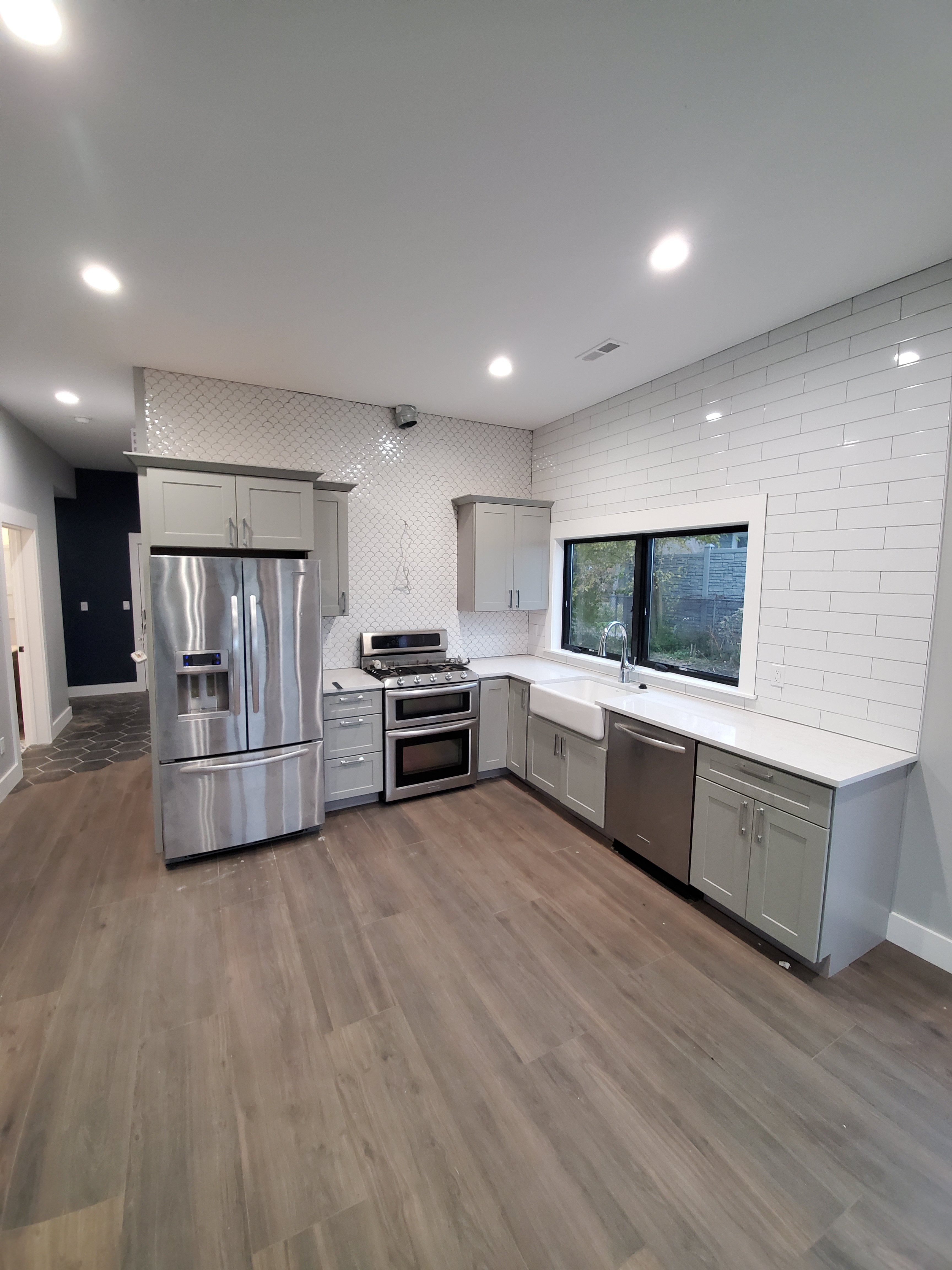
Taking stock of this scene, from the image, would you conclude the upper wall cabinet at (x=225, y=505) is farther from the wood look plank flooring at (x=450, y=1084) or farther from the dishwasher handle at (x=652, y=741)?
the dishwasher handle at (x=652, y=741)

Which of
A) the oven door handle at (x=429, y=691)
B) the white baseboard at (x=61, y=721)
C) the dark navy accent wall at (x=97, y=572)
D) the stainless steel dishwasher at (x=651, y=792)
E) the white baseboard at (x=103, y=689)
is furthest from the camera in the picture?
the white baseboard at (x=103, y=689)

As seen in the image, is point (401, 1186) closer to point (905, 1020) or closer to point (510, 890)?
point (510, 890)

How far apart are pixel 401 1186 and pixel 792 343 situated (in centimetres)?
365

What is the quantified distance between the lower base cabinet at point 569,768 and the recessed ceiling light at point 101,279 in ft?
10.7

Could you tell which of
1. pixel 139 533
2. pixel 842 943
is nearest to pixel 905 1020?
pixel 842 943

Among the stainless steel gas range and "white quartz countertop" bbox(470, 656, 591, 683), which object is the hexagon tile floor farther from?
"white quartz countertop" bbox(470, 656, 591, 683)

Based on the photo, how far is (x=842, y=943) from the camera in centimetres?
213

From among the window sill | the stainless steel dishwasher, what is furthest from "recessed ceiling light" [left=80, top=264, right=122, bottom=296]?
the window sill

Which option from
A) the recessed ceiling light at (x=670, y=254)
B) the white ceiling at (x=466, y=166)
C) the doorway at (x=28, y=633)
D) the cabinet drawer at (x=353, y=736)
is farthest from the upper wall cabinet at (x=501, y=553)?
the doorway at (x=28, y=633)

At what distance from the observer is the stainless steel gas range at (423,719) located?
3574mm

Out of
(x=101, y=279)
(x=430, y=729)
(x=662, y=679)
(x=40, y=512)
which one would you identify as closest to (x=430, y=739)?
(x=430, y=729)

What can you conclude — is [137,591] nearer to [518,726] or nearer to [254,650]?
[254,650]

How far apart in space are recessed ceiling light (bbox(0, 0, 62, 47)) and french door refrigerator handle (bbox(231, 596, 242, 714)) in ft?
6.72

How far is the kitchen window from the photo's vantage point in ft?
10.0
